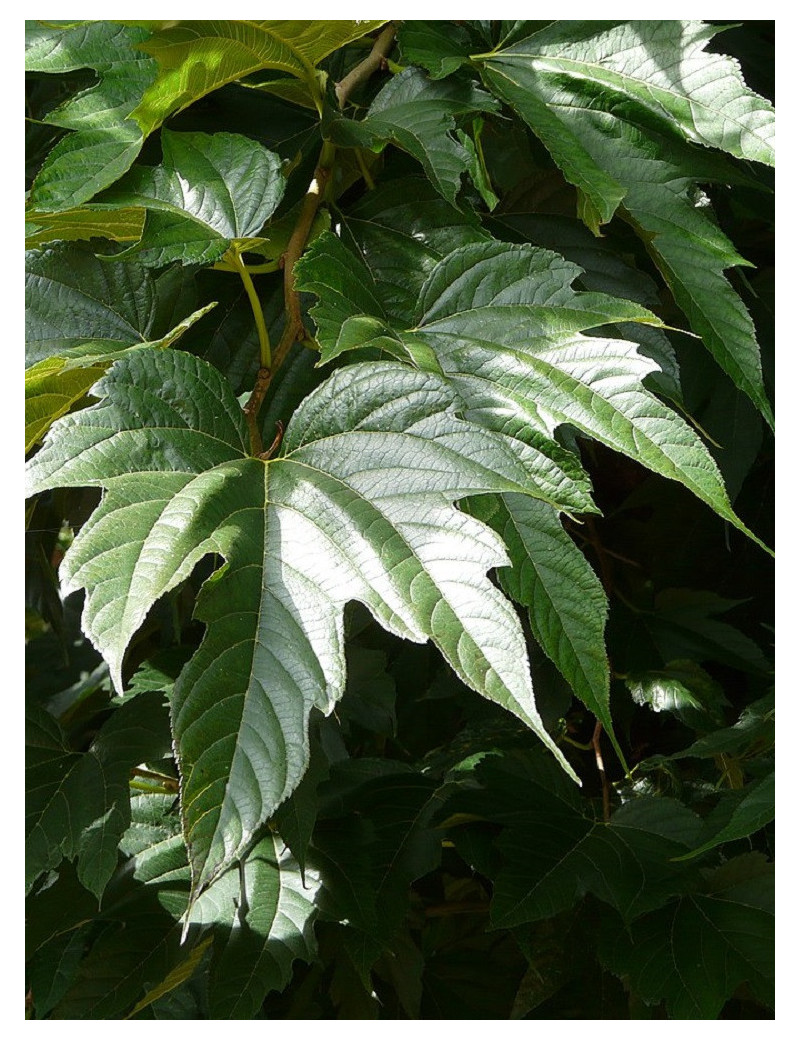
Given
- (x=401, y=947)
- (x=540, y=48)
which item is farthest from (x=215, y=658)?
(x=401, y=947)

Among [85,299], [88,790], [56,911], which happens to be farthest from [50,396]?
[56,911]

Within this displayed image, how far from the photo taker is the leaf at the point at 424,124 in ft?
1.89

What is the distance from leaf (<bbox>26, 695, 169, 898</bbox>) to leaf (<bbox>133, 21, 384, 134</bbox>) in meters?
0.41

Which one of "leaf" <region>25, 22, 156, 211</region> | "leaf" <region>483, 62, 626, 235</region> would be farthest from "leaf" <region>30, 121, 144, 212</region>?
"leaf" <region>483, 62, 626, 235</region>

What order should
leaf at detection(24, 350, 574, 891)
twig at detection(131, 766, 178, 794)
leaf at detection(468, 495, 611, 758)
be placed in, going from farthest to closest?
twig at detection(131, 766, 178, 794) < leaf at detection(468, 495, 611, 758) < leaf at detection(24, 350, 574, 891)

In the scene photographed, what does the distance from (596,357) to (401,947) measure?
0.60m

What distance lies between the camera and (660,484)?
3.43 feet

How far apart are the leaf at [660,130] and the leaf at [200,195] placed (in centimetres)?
17

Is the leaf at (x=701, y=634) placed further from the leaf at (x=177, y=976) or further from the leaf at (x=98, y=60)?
the leaf at (x=98, y=60)

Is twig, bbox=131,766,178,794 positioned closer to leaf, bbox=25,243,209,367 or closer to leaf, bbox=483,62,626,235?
leaf, bbox=25,243,209,367

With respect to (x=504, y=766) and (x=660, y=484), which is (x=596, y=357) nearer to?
(x=504, y=766)

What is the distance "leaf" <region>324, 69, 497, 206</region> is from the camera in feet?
1.89

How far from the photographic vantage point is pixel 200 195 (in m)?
0.58

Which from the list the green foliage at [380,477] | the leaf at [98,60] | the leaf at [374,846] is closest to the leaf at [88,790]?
the green foliage at [380,477]
